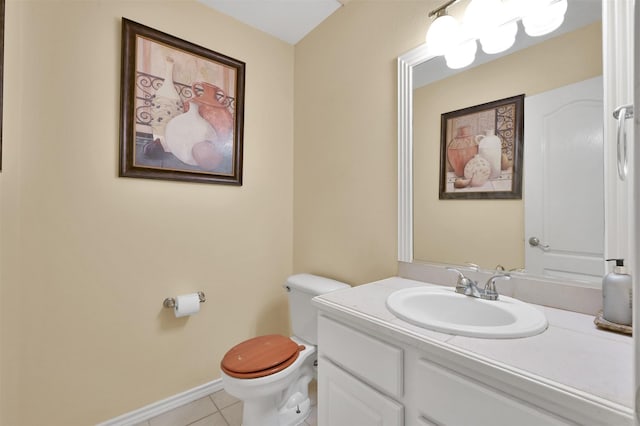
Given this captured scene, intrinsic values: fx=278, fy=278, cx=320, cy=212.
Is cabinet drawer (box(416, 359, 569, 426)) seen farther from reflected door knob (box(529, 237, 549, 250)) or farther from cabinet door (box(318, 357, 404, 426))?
reflected door knob (box(529, 237, 549, 250))

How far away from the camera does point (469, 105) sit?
1198mm

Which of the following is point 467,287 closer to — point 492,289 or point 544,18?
point 492,289

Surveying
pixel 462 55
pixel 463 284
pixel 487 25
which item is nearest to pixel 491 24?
pixel 487 25

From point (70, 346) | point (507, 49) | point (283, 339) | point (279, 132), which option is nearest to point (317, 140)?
point (279, 132)

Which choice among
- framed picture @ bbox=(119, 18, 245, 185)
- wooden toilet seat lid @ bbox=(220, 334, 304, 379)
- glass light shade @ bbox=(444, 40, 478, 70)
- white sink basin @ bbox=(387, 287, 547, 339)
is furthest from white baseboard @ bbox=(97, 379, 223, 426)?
glass light shade @ bbox=(444, 40, 478, 70)

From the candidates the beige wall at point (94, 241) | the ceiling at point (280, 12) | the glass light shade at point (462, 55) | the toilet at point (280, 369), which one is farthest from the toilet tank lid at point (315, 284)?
the ceiling at point (280, 12)

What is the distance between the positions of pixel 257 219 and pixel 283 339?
0.83 metres

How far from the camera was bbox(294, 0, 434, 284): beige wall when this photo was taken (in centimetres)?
147

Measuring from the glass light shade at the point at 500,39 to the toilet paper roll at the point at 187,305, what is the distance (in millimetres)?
1890

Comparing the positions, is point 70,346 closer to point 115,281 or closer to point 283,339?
point 115,281

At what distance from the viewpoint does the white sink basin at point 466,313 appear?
2.43 ft

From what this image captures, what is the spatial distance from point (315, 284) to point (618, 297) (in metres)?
1.24

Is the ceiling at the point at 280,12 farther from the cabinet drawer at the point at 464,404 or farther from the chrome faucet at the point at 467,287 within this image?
the cabinet drawer at the point at 464,404

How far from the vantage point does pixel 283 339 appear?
4.98 ft
